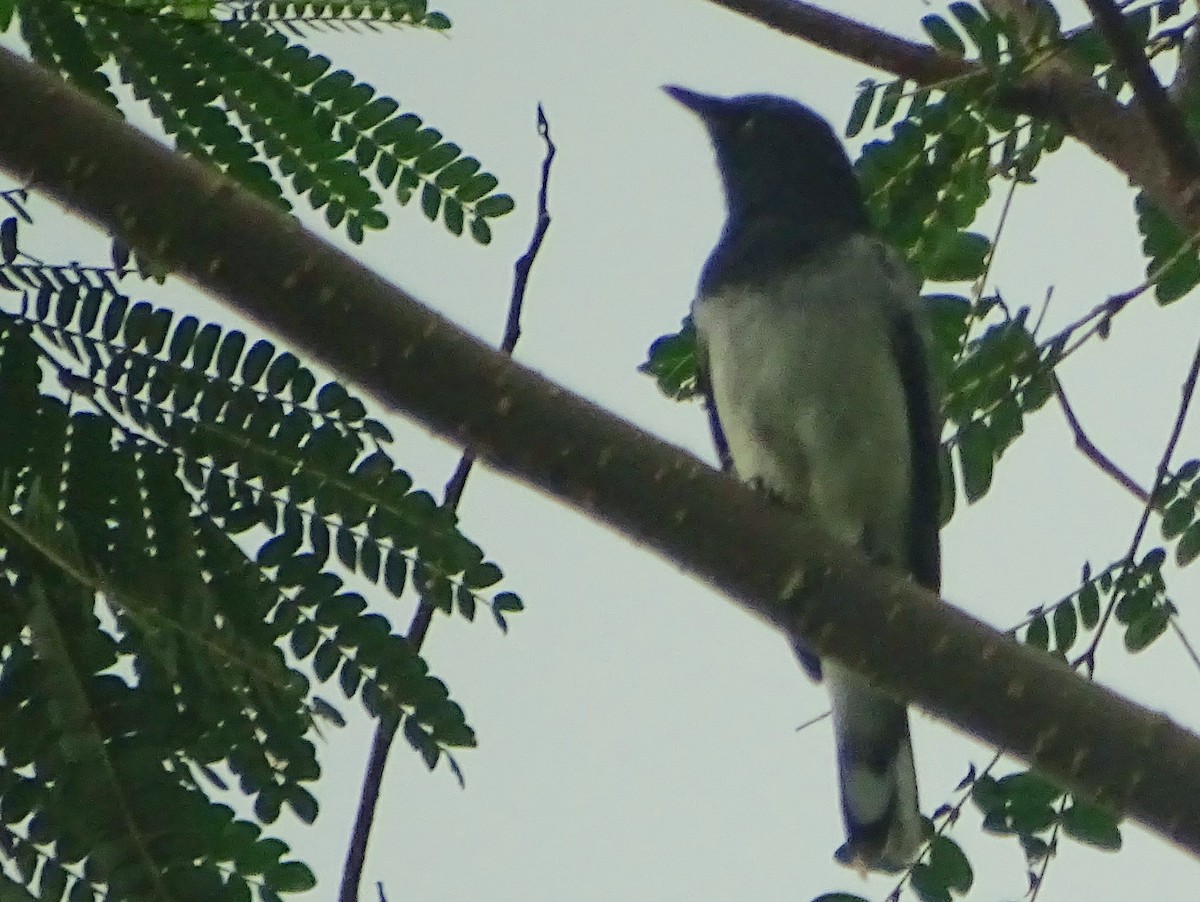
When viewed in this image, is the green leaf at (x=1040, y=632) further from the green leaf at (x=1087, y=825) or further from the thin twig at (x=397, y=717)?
the thin twig at (x=397, y=717)

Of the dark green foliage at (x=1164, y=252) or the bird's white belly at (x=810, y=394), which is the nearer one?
the dark green foliage at (x=1164, y=252)

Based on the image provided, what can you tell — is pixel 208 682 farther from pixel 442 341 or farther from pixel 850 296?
pixel 850 296

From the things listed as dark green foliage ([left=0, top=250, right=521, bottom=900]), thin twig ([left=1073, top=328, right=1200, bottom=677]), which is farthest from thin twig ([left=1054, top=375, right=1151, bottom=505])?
dark green foliage ([left=0, top=250, right=521, bottom=900])

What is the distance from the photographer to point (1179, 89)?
237 cm

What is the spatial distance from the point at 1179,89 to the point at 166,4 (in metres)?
1.35

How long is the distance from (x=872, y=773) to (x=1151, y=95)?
4.74ft

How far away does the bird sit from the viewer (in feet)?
9.90

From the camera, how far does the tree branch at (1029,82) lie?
7.29ft

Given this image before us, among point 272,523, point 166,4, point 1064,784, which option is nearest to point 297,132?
point 166,4

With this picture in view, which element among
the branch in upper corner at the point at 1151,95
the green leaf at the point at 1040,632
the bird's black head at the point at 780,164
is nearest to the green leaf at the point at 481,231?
the branch in upper corner at the point at 1151,95

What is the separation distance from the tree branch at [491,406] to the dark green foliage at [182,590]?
0.18ft

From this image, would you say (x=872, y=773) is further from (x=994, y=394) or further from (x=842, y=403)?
(x=994, y=394)

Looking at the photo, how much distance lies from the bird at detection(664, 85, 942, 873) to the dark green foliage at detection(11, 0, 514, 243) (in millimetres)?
953

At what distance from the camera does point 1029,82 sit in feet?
7.57
